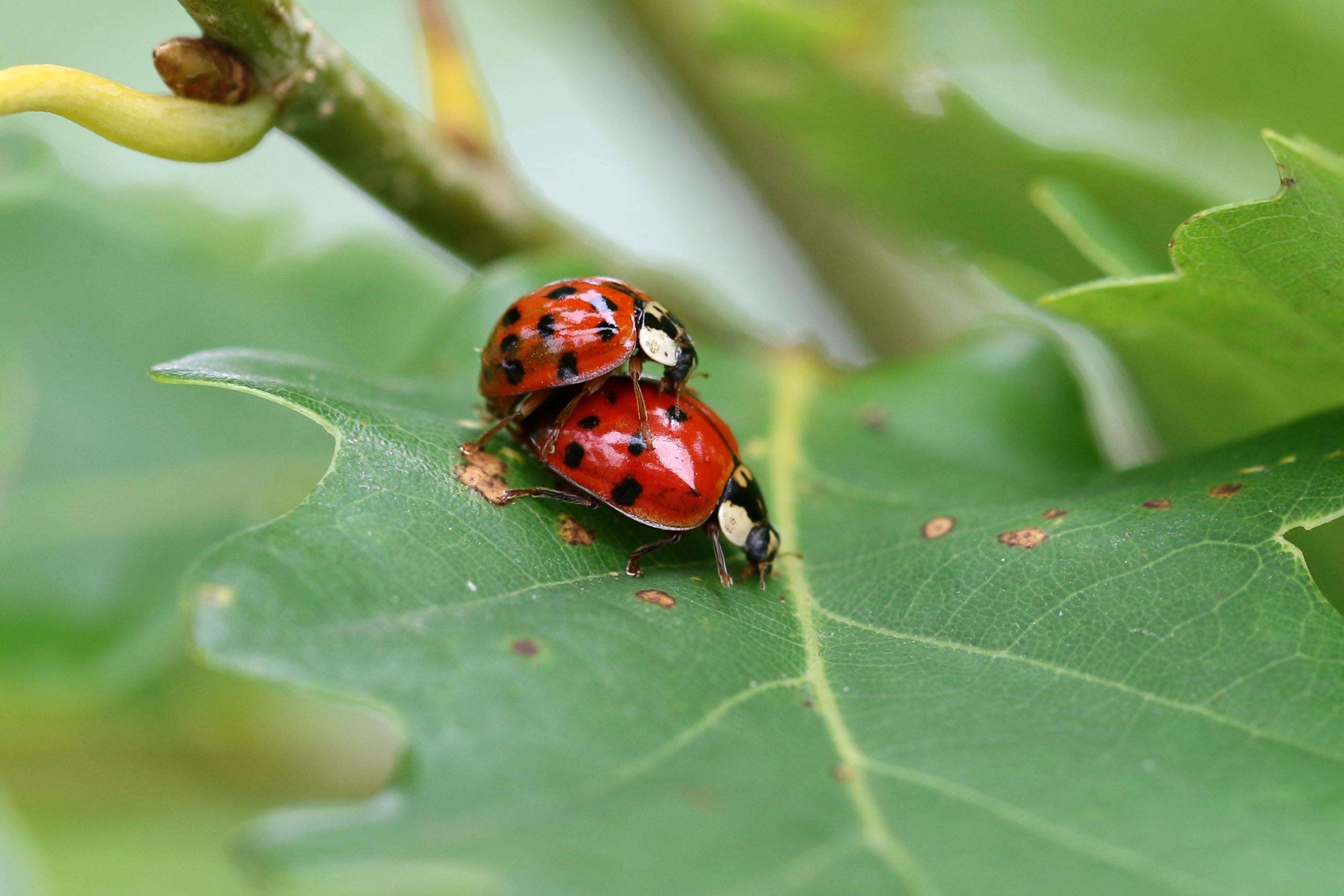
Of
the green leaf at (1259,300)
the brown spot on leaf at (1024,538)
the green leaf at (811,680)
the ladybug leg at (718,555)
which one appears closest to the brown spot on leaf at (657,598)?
the green leaf at (811,680)

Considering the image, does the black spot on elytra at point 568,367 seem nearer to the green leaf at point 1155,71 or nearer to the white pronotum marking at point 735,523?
the white pronotum marking at point 735,523

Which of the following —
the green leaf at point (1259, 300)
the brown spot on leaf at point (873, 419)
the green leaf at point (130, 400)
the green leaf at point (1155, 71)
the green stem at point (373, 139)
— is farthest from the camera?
the green leaf at point (1155, 71)

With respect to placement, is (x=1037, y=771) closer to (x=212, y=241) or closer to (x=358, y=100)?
(x=358, y=100)

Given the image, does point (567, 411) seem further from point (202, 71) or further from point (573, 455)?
point (202, 71)

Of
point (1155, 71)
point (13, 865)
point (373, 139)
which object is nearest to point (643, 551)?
point (373, 139)

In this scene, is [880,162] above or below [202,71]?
below

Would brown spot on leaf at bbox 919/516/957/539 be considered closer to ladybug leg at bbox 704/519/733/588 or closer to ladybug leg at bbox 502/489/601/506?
ladybug leg at bbox 704/519/733/588

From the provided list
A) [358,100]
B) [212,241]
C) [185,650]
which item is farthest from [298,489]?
[358,100]
